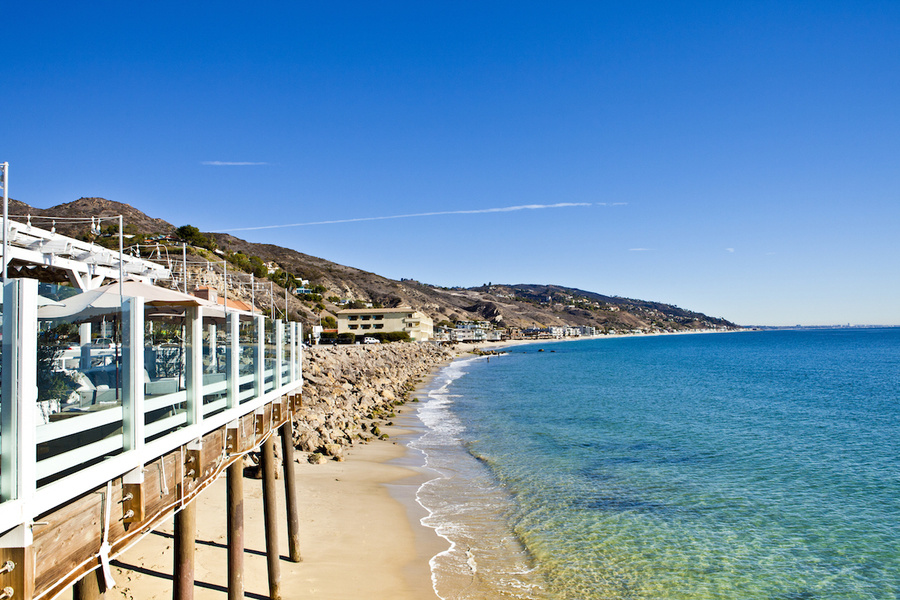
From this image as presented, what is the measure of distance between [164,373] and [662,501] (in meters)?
15.4

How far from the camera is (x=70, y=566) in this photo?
13.5 feet

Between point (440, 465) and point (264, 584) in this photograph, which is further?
point (440, 465)

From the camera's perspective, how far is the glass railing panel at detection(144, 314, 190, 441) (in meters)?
5.29

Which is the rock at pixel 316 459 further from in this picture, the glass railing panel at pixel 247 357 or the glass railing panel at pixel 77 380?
the glass railing panel at pixel 77 380

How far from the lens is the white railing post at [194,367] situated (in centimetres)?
635

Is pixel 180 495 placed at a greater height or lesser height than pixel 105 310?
lesser

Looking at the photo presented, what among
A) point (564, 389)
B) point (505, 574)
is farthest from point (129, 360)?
point (564, 389)

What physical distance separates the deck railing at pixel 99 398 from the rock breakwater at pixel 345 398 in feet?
45.3

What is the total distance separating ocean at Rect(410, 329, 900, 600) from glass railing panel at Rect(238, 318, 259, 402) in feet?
18.1

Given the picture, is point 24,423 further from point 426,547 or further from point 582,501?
point 582,501

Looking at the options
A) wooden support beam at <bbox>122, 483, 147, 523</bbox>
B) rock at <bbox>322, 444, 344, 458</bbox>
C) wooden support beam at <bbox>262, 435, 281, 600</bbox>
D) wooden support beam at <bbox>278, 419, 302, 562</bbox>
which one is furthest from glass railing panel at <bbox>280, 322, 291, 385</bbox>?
rock at <bbox>322, 444, 344, 458</bbox>

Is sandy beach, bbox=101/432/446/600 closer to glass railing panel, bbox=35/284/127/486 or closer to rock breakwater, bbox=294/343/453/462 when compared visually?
rock breakwater, bbox=294/343/453/462

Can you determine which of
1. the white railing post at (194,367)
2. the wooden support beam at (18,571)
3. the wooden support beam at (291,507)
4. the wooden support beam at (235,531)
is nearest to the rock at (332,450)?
the wooden support beam at (291,507)

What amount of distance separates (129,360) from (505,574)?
31.5 ft
